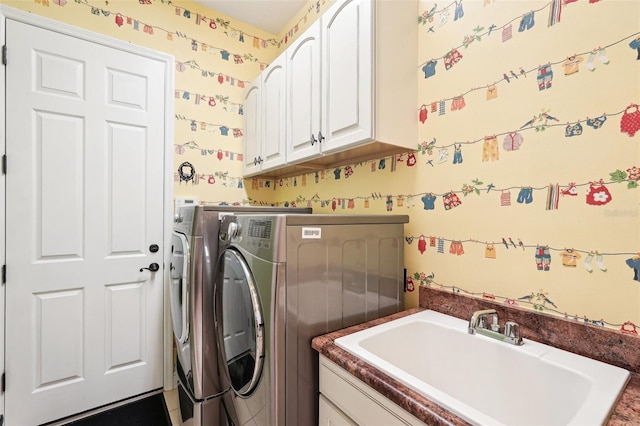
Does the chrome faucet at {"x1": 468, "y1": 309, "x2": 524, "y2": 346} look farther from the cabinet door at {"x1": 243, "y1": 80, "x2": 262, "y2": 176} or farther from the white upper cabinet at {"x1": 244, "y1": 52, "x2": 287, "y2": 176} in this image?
the cabinet door at {"x1": 243, "y1": 80, "x2": 262, "y2": 176}

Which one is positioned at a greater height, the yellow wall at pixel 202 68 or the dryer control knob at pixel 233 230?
the yellow wall at pixel 202 68

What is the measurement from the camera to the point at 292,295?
3.51ft

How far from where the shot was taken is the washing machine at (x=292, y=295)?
1.05 m

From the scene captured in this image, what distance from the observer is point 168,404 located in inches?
79.9

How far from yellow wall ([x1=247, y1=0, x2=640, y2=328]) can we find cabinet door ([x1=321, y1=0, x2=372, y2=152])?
31 centimetres

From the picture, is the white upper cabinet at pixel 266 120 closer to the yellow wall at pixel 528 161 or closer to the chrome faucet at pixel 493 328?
the yellow wall at pixel 528 161

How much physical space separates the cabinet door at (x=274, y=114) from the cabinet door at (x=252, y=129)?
0.28 ft

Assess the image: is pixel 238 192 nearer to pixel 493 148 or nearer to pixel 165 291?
pixel 165 291

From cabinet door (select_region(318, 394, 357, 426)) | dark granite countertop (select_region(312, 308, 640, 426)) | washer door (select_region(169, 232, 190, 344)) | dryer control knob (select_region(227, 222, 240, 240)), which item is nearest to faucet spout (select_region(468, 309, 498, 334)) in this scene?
dark granite countertop (select_region(312, 308, 640, 426))

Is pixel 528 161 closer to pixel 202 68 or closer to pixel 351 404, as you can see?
pixel 351 404

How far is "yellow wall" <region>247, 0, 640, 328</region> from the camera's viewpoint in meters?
0.90

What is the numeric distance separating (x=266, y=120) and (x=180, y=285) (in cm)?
123

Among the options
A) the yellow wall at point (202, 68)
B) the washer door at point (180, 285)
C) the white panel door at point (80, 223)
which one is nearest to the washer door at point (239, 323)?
the washer door at point (180, 285)

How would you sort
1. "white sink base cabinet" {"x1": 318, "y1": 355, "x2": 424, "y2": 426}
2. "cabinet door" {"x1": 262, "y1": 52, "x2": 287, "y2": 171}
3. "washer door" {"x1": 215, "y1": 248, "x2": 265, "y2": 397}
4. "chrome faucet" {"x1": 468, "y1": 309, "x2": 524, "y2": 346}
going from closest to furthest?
1. "white sink base cabinet" {"x1": 318, "y1": 355, "x2": 424, "y2": 426}
2. "chrome faucet" {"x1": 468, "y1": 309, "x2": 524, "y2": 346}
3. "washer door" {"x1": 215, "y1": 248, "x2": 265, "y2": 397}
4. "cabinet door" {"x1": 262, "y1": 52, "x2": 287, "y2": 171}
